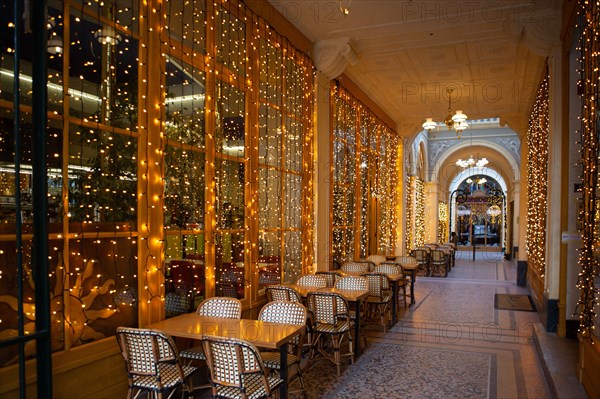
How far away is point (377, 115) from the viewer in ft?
38.5

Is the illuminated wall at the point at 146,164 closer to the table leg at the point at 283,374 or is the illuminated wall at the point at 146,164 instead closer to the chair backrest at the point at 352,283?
the chair backrest at the point at 352,283

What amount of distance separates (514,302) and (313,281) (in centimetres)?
559

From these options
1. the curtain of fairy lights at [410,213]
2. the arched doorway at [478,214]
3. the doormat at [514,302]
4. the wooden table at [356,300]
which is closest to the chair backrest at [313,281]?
the wooden table at [356,300]

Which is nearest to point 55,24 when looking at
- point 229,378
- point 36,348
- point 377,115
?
point 36,348

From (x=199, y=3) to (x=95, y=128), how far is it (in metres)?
2.05

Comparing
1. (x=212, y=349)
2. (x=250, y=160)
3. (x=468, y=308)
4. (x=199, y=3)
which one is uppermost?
(x=199, y=3)

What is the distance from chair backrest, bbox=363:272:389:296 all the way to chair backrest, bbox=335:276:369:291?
0.94 metres

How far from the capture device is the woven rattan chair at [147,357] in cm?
316

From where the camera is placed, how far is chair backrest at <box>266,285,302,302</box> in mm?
5004

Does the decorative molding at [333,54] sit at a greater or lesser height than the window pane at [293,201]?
greater

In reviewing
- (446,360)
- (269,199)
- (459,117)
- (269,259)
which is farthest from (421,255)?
(269,199)

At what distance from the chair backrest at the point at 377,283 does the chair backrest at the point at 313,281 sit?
969mm

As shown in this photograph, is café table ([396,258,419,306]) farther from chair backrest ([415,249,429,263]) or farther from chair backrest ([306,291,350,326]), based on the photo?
chair backrest ([415,249,429,263])

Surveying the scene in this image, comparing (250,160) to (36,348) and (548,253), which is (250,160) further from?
(548,253)
